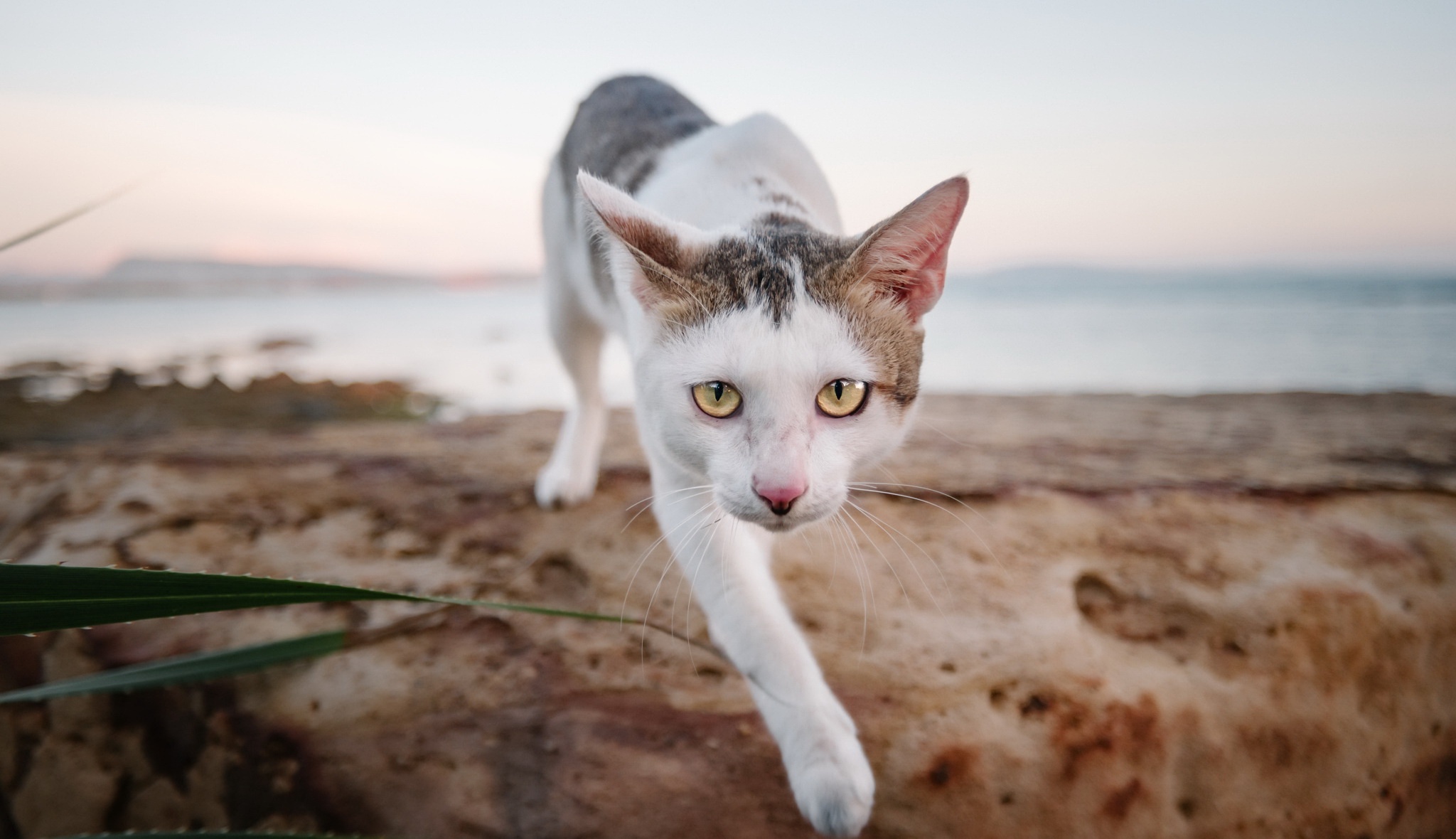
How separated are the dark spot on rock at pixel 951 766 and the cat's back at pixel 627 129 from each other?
1.56m

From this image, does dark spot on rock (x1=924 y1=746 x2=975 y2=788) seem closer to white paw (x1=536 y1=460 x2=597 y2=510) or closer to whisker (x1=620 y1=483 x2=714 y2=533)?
whisker (x1=620 y1=483 x2=714 y2=533)

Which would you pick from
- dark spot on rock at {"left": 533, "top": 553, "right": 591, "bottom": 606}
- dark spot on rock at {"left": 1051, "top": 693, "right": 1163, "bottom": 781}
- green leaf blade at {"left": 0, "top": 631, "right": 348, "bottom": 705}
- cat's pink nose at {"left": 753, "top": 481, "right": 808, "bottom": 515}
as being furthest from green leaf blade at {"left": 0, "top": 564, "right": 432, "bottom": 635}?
dark spot on rock at {"left": 1051, "top": 693, "right": 1163, "bottom": 781}

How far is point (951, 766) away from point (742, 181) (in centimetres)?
133

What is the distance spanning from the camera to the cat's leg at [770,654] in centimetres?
114

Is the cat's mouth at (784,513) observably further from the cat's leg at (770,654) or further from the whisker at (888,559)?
the whisker at (888,559)

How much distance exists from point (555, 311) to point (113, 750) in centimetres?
159

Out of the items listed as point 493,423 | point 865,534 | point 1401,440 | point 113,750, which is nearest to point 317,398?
point 493,423

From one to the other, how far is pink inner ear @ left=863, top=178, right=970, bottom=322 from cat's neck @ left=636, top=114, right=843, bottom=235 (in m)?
0.35

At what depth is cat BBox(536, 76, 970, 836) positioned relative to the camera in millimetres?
1181

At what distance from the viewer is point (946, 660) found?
145cm

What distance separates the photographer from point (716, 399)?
129cm

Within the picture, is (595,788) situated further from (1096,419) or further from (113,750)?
(1096,419)

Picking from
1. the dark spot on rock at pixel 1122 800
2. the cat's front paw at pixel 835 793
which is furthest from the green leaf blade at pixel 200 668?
the dark spot on rock at pixel 1122 800

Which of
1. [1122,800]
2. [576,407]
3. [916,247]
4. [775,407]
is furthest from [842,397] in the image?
[576,407]
